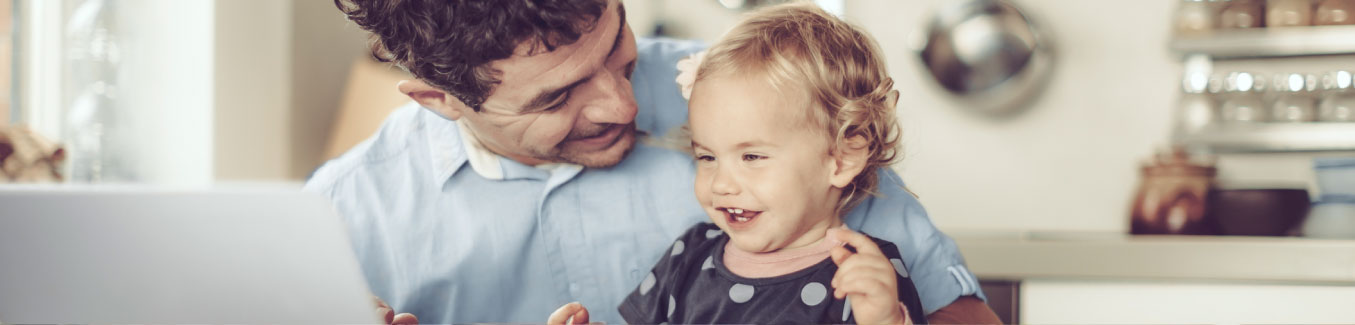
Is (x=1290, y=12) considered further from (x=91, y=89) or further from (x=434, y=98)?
(x=91, y=89)

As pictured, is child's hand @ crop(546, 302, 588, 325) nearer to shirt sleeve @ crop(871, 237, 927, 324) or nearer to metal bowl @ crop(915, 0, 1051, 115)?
shirt sleeve @ crop(871, 237, 927, 324)

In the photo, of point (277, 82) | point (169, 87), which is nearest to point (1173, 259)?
point (277, 82)

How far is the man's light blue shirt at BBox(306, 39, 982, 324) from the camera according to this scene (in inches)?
46.8

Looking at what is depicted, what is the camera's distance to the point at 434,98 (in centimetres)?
116

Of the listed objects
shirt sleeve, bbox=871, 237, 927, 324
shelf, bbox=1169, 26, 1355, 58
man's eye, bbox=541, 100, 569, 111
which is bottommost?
shirt sleeve, bbox=871, 237, 927, 324

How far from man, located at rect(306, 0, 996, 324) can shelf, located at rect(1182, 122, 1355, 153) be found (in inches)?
46.4

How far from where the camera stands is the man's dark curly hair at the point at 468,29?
989mm

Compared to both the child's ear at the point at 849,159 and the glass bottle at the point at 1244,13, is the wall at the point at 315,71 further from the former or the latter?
the glass bottle at the point at 1244,13

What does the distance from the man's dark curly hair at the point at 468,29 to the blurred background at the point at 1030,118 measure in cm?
79

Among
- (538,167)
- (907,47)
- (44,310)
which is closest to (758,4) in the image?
(907,47)

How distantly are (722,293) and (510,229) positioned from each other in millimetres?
274

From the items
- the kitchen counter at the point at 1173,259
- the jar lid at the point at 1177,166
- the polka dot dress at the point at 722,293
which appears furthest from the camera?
the jar lid at the point at 1177,166

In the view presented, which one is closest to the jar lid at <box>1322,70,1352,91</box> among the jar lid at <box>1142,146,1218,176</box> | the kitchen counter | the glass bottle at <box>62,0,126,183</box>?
the jar lid at <box>1142,146,1218,176</box>

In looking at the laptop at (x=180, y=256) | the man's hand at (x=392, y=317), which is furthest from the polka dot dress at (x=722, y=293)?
the laptop at (x=180, y=256)
